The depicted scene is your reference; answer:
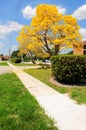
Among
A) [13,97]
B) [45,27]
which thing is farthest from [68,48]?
[13,97]

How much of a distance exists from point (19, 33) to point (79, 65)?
21.3m

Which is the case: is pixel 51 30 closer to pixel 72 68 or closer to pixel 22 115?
pixel 72 68

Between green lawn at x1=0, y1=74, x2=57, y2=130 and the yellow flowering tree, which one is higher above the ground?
the yellow flowering tree

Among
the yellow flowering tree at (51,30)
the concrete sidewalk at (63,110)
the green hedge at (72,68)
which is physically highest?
the yellow flowering tree at (51,30)

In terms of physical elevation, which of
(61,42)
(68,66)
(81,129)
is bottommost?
(81,129)

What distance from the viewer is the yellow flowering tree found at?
30062 mm

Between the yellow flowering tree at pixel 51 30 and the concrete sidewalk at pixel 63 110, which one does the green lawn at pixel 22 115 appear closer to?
the concrete sidewalk at pixel 63 110

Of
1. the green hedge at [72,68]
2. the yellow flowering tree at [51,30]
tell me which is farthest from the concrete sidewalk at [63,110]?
the yellow flowering tree at [51,30]

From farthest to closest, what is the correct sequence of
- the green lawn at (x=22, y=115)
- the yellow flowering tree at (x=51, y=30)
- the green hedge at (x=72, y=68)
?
the yellow flowering tree at (x=51, y=30), the green hedge at (x=72, y=68), the green lawn at (x=22, y=115)

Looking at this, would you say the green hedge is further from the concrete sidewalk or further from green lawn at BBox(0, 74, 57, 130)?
green lawn at BBox(0, 74, 57, 130)

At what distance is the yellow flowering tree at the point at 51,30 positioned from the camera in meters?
30.1

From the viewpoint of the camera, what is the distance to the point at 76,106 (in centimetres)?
775

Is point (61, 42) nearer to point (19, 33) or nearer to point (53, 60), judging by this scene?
point (19, 33)

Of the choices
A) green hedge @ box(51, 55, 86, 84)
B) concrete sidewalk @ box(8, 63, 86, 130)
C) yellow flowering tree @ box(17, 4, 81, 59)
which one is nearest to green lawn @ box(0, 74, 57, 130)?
concrete sidewalk @ box(8, 63, 86, 130)
